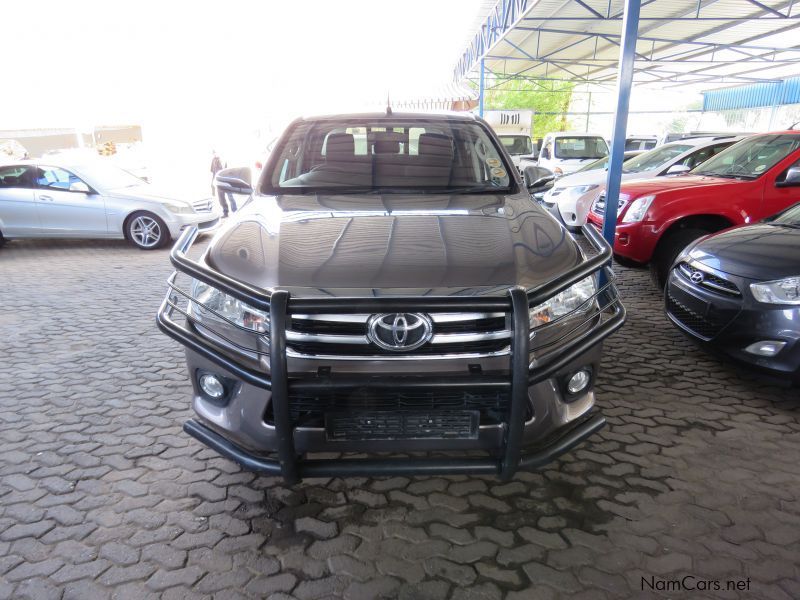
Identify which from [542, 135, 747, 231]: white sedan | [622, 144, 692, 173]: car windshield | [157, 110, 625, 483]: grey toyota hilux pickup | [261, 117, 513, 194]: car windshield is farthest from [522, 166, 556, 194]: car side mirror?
[622, 144, 692, 173]: car windshield

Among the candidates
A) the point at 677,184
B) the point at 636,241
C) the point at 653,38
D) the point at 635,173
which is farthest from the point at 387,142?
the point at 653,38

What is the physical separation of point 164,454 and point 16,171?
7677 millimetres

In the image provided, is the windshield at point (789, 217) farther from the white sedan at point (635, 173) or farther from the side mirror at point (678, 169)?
the white sedan at point (635, 173)

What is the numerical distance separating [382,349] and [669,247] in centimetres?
457

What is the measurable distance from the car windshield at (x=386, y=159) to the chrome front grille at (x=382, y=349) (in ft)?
4.39

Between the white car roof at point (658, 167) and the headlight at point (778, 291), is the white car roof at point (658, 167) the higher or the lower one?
the higher one

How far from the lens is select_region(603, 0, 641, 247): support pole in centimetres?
496

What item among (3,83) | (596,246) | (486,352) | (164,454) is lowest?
(164,454)

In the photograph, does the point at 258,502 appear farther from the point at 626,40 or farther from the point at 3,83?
the point at 3,83

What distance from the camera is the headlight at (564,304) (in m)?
2.11

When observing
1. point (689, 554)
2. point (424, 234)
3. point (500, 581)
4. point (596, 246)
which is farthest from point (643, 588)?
point (424, 234)

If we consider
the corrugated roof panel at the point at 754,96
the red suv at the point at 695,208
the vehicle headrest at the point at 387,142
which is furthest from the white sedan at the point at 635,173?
the corrugated roof panel at the point at 754,96

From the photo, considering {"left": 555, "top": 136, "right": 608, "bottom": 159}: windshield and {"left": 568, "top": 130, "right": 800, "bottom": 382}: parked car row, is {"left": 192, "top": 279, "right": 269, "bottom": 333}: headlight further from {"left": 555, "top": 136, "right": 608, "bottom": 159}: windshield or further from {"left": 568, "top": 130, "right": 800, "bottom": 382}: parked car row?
{"left": 555, "top": 136, "right": 608, "bottom": 159}: windshield

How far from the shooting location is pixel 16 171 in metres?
8.34
